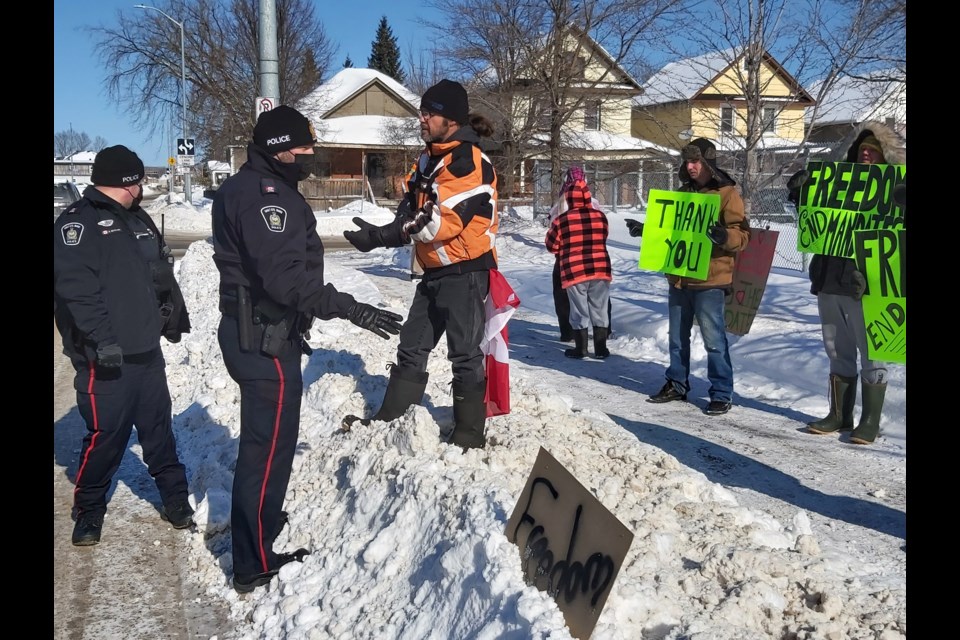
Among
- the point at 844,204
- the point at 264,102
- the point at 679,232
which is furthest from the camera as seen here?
the point at 264,102

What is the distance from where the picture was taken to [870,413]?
611cm

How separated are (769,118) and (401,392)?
726cm

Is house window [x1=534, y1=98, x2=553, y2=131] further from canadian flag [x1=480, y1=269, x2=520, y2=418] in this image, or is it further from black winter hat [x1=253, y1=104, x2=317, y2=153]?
black winter hat [x1=253, y1=104, x2=317, y2=153]

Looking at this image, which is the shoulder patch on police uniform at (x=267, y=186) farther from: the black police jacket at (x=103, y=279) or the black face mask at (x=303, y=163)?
the black police jacket at (x=103, y=279)

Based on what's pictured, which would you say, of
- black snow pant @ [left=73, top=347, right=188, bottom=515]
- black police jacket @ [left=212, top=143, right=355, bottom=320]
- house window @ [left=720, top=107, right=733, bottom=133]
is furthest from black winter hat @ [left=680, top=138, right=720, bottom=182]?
house window @ [left=720, top=107, right=733, bottom=133]

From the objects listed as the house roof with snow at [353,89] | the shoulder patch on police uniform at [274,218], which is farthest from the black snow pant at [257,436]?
the house roof with snow at [353,89]

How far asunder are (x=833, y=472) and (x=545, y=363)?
3.77 metres

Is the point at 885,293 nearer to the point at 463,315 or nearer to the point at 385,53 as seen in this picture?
the point at 463,315

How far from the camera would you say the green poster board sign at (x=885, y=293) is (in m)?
5.19

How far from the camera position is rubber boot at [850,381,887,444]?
608cm

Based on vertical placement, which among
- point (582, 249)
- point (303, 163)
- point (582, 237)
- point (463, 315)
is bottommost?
point (463, 315)

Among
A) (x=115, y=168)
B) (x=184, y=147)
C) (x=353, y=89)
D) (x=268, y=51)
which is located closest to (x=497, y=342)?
(x=115, y=168)
